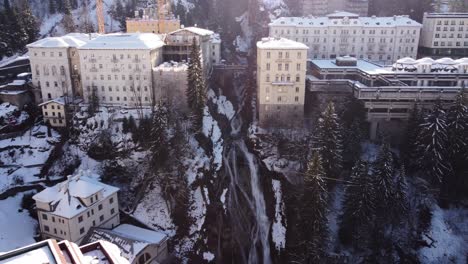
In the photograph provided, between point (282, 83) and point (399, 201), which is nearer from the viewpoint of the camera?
point (399, 201)

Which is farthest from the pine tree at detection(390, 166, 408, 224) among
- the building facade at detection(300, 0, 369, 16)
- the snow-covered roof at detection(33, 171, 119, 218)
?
the building facade at detection(300, 0, 369, 16)

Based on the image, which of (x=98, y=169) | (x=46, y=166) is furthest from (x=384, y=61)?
(x=46, y=166)

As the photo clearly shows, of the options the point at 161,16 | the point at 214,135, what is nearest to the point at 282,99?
the point at 214,135

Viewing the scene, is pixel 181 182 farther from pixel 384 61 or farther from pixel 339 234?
pixel 384 61

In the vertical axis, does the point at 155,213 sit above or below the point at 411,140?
below

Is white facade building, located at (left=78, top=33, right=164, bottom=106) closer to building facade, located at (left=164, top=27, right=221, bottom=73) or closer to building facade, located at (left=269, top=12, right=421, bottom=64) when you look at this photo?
building facade, located at (left=164, top=27, right=221, bottom=73)

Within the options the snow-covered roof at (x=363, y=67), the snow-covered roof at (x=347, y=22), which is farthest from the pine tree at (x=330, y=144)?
the snow-covered roof at (x=347, y=22)

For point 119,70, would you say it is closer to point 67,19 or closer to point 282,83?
point 282,83
